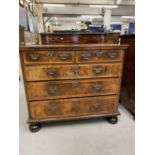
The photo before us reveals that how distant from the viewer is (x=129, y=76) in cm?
203

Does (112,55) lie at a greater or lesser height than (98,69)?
greater

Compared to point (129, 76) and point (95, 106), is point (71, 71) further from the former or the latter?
point (129, 76)

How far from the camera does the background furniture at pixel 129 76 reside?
1.90 metres

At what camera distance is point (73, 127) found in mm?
1766

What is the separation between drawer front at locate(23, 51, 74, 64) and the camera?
1.45 meters

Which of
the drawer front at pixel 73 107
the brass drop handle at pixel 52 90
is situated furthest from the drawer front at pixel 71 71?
the drawer front at pixel 73 107

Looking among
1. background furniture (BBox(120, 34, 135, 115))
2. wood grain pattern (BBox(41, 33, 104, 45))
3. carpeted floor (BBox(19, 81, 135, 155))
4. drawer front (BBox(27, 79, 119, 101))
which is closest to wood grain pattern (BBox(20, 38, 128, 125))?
drawer front (BBox(27, 79, 119, 101))

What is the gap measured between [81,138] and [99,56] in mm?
915

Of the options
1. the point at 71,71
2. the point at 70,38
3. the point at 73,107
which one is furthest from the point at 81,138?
the point at 70,38

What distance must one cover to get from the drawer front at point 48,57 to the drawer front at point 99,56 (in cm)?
10

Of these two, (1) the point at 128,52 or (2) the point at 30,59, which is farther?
(1) the point at 128,52

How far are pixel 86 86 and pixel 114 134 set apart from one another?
0.63m
